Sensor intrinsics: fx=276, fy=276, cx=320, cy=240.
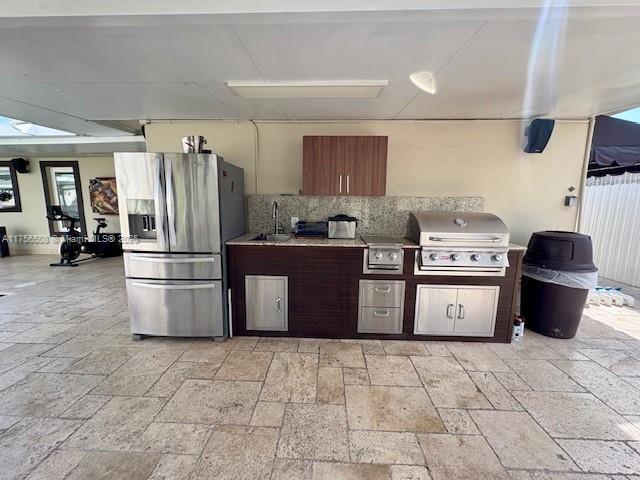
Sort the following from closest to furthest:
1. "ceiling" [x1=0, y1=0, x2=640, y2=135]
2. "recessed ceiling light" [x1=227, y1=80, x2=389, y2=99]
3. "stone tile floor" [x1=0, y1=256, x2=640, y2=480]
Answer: "ceiling" [x1=0, y1=0, x2=640, y2=135] → "stone tile floor" [x1=0, y1=256, x2=640, y2=480] → "recessed ceiling light" [x1=227, y1=80, x2=389, y2=99]

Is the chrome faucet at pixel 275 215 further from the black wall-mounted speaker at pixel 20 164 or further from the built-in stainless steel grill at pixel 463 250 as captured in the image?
the black wall-mounted speaker at pixel 20 164

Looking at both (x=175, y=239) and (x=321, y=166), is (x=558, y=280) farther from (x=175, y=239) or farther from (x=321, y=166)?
(x=175, y=239)

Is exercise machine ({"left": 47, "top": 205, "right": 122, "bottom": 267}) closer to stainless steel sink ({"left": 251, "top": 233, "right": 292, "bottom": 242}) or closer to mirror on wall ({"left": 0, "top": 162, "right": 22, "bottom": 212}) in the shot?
mirror on wall ({"left": 0, "top": 162, "right": 22, "bottom": 212})

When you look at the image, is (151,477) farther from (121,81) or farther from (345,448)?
(121,81)

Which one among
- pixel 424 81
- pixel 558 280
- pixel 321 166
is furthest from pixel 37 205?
pixel 558 280

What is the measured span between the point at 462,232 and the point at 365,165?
124cm

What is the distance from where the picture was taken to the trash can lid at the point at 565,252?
2.81 meters

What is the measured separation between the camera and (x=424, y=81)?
2332 millimetres

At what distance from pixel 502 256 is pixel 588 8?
194 cm

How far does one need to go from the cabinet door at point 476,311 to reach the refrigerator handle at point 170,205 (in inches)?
114

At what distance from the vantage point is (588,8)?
4.38 feet

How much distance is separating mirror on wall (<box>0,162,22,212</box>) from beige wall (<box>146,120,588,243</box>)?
6.42m

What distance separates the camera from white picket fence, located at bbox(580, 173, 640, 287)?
4602 millimetres

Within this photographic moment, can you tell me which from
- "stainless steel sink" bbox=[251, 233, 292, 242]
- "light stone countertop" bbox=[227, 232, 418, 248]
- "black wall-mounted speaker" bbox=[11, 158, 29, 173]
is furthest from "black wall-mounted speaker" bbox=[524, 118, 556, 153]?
"black wall-mounted speaker" bbox=[11, 158, 29, 173]
